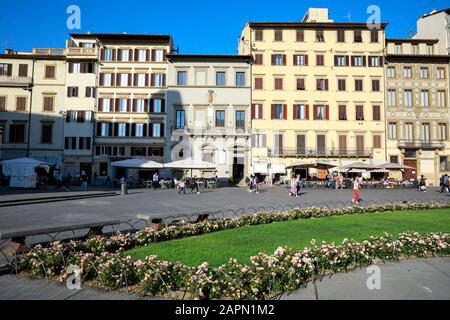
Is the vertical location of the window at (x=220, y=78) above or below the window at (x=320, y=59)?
below

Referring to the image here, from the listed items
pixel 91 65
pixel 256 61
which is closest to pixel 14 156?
pixel 91 65

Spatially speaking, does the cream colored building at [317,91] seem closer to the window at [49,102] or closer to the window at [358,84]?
the window at [358,84]

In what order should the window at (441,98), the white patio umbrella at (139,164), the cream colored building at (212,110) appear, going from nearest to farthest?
the white patio umbrella at (139,164), the cream colored building at (212,110), the window at (441,98)

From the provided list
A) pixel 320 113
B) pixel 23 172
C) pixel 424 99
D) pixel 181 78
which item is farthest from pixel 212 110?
pixel 424 99

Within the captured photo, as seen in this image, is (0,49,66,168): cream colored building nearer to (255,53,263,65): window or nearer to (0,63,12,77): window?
(0,63,12,77): window

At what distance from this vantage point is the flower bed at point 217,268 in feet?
16.2

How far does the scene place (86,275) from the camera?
551cm

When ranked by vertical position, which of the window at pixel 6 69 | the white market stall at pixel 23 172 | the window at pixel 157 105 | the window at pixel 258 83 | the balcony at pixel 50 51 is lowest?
the white market stall at pixel 23 172

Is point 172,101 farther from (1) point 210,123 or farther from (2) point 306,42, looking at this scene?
(2) point 306,42

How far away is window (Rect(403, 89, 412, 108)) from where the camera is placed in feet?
132

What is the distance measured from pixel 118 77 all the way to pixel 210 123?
12345mm

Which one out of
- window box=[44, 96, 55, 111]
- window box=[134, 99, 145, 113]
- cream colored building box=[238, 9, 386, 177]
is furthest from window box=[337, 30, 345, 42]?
window box=[44, 96, 55, 111]

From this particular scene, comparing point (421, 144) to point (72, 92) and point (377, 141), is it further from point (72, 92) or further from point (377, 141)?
point (72, 92)

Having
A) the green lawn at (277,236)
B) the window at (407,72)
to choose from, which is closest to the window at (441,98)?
the window at (407,72)
